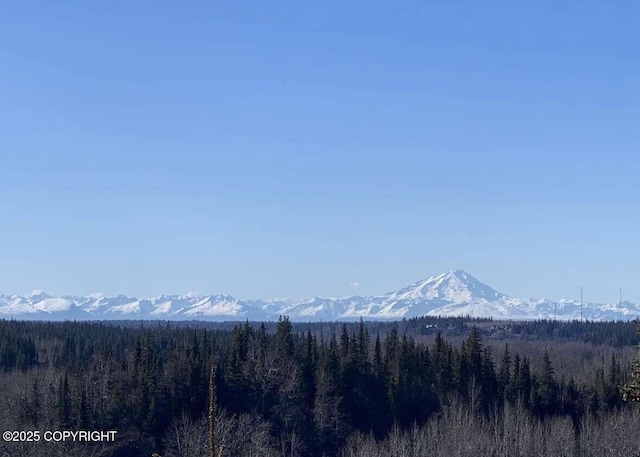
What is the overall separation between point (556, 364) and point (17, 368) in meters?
97.3

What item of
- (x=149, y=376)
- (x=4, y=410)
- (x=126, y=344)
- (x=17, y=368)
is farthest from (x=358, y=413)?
(x=126, y=344)

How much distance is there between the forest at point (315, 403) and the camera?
3258 inches

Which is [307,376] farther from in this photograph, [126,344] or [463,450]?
[126,344]

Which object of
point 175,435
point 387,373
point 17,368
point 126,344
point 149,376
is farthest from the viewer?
point 126,344

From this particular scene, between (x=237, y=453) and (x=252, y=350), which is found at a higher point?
(x=252, y=350)

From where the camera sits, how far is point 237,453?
7994 centimetres

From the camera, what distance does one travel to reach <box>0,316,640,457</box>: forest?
8275cm

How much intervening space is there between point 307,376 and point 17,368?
4775cm

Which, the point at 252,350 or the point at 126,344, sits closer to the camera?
the point at 252,350

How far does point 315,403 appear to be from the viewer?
101 metres

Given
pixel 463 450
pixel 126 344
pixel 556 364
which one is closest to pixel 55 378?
pixel 463 450

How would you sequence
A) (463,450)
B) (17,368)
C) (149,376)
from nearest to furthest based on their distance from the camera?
(463,450)
(149,376)
(17,368)

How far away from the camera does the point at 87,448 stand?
77.2 metres

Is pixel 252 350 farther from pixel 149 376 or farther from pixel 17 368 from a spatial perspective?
pixel 17 368
